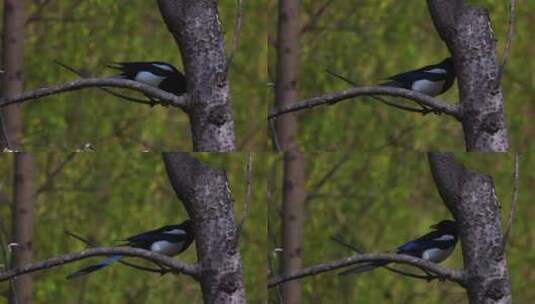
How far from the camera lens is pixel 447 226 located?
7375 millimetres

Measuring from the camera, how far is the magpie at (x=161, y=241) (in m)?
7.30

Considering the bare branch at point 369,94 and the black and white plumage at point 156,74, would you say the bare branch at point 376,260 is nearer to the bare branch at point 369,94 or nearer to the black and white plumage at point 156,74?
the bare branch at point 369,94

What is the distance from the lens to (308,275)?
765 cm

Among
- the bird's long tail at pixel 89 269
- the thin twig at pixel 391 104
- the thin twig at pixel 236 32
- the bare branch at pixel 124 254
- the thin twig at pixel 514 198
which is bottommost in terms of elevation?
the bird's long tail at pixel 89 269

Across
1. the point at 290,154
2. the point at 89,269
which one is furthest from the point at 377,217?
the point at 89,269

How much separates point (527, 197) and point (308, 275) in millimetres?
1363

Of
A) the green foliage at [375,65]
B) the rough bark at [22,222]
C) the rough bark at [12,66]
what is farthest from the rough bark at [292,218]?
the rough bark at [12,66]

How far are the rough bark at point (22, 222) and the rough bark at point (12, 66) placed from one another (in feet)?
0.41

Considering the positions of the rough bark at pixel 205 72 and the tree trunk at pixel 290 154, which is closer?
the rough bark at pixel 205 72

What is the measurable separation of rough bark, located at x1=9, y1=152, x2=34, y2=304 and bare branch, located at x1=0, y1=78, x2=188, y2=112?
33 centimetres

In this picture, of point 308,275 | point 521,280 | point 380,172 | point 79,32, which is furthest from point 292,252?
point 79,32

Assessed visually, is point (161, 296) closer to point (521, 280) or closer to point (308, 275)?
point (308, 275)

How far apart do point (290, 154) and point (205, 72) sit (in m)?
0.86

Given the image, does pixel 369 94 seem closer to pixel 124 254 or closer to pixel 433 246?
pixel 433 246
